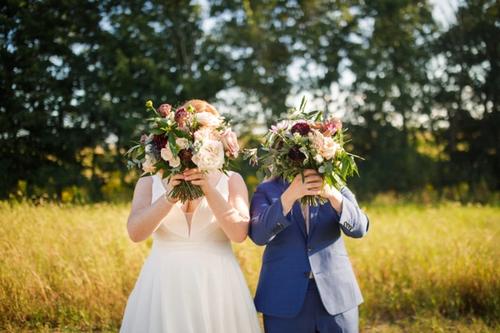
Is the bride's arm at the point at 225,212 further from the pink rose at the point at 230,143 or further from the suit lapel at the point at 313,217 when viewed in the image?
the suit lapel at the point at 313,217

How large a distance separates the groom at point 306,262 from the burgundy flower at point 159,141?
0.74 m

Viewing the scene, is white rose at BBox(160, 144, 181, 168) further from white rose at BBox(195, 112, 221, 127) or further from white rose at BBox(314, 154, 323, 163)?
white rose at BBox(314, 154, 323, 163)

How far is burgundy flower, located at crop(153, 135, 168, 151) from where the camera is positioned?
9.19ft

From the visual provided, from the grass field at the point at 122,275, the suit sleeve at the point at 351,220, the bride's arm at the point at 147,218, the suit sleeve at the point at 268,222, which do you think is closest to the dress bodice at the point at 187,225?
the bride's arm at the point at 147,218

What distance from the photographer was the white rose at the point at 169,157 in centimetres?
273

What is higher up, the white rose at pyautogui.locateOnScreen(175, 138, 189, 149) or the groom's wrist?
the white rose at pyautogui.locateOnScreen(175, 138, 189, 149)

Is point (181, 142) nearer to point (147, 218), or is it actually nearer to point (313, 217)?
point (147, 218)

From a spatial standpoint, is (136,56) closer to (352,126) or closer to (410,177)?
(352,126)

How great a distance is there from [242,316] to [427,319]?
2.97 meters

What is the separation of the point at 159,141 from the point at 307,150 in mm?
893

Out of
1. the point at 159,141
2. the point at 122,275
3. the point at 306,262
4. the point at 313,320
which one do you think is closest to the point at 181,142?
the point at 159,141

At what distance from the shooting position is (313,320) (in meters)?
2.86

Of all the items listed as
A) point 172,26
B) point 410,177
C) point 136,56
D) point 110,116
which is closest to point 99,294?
point 110,116

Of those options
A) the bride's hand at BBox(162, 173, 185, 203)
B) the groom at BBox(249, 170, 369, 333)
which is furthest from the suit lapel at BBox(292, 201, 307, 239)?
the bride's hand at BBox(162, 173, 185, 203)
